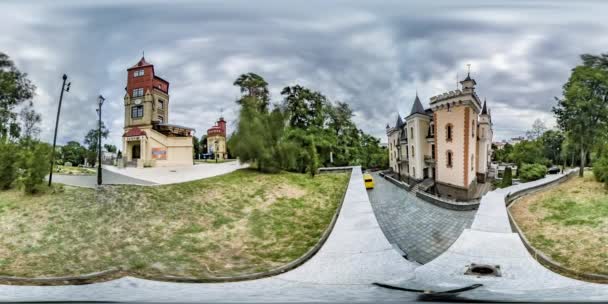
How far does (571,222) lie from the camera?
1965mm

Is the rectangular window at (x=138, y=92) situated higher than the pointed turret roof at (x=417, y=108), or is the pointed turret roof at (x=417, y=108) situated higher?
the rectangular window at (x=138, y=92)

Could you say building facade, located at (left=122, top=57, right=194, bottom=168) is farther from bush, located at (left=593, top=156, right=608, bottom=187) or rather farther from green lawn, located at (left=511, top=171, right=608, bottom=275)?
bush, located at (left=593, top=156, right=608, bottom=187)

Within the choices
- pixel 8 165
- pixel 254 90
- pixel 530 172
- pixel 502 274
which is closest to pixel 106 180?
pixel 8 165

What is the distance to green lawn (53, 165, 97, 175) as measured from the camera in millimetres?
2160

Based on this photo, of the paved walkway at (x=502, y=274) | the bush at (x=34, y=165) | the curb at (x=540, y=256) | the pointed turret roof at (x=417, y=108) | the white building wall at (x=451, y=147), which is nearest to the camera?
the paved walkway at (x=502, y=274)

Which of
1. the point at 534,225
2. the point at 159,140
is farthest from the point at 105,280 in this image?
the point at 534,225

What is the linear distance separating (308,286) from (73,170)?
228cm

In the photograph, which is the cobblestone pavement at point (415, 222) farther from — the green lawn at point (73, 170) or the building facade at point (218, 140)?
the green lawn at point (73, 170)

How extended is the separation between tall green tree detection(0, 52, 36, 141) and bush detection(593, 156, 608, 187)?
14.2 feet

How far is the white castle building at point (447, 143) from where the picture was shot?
6.13 feet

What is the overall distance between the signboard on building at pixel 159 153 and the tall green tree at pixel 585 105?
112 inches

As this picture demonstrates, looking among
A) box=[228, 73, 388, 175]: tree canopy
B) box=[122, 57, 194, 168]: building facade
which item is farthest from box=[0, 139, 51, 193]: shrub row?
box=[228, 73, 388, 175]: tree canopy

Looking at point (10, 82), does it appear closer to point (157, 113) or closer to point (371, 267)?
point (157, 113)

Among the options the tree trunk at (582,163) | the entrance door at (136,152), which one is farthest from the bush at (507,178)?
the entrance door at (136,152)
